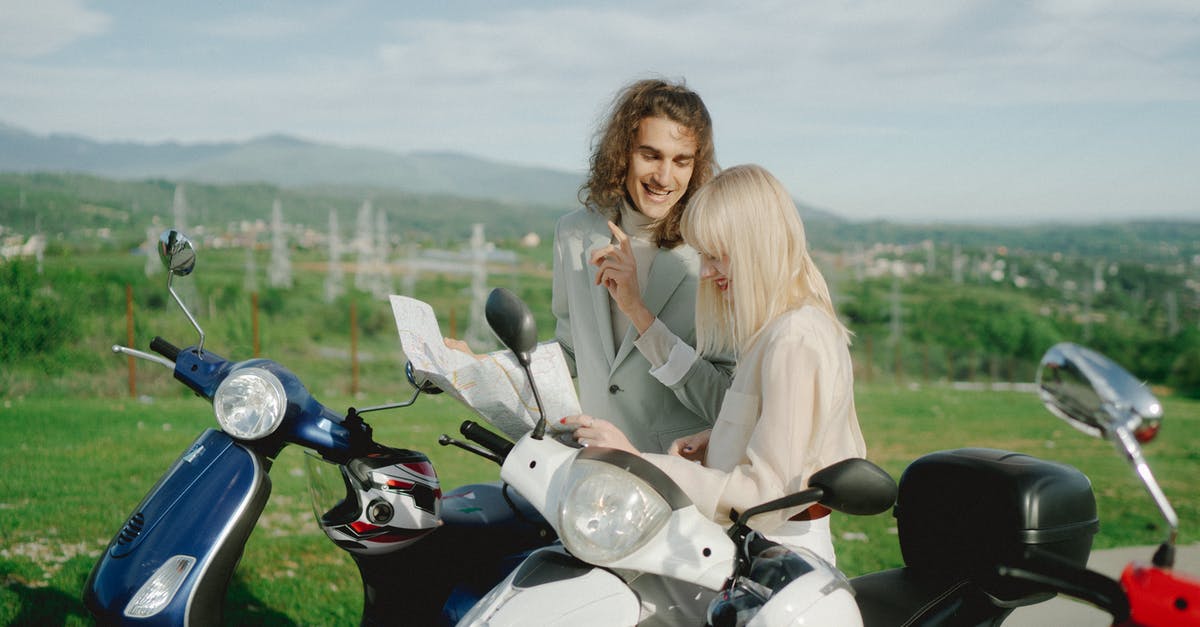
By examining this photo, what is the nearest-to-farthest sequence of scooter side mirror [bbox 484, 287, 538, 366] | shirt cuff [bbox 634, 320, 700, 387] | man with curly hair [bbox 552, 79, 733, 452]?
scooter side mirror [bbox 484, 287, 538, 366] < shirt cuff [bbox 634, 320, 700, 387] < man with curly hair [bbox 552, 79, 733, 452]

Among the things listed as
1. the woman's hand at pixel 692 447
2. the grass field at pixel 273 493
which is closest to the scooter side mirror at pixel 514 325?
the woman's hand at pixel 692 447

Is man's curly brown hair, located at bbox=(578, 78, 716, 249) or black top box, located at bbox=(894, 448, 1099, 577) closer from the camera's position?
black top box, located at bbox=(894, 448, 1099, 577)

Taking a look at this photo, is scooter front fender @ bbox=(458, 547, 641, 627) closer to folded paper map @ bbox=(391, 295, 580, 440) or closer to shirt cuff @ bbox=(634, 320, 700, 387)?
folded paper map @ bbox=(391, 295, 580, 440)

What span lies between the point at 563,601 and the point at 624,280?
1.22 metres

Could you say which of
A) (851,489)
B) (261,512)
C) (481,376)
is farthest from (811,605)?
(261,512)

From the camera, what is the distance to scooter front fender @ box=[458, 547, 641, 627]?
1.68 meters

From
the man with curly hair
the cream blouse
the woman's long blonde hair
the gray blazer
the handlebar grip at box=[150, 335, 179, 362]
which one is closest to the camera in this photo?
the cream blouse

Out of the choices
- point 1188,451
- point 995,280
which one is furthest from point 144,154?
point 1188,451

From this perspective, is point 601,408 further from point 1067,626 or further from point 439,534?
point 1067,626

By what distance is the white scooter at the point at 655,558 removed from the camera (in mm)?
1576

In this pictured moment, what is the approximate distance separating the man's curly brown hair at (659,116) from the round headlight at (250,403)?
1.31 meters

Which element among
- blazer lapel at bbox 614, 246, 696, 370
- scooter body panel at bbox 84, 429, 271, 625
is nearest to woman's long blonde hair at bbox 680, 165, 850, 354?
blazer lapel at bbox 614, 246, 696, 370

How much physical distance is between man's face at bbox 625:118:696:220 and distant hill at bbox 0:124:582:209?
97.3m

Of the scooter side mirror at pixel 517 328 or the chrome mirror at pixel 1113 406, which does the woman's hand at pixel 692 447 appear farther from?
the chrome mirror at pixel 1113 406
